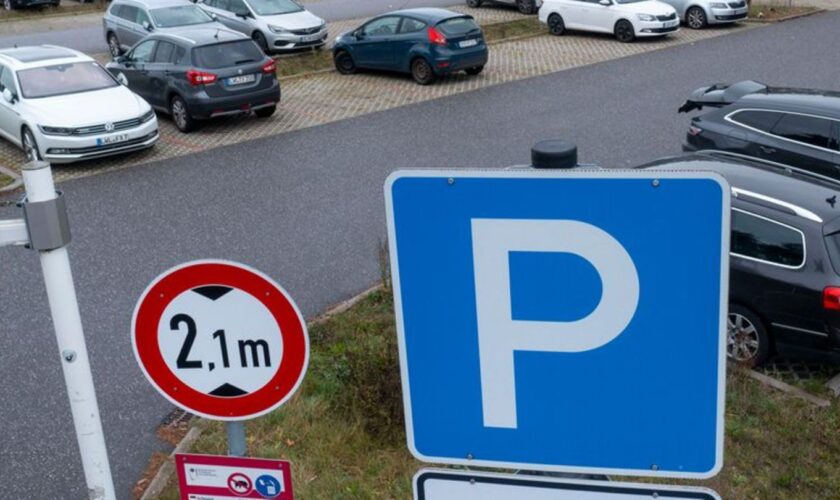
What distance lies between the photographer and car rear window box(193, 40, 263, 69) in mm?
17859

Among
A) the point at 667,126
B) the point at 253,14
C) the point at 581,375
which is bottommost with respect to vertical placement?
the point at 667,126

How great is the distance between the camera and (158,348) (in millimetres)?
3055

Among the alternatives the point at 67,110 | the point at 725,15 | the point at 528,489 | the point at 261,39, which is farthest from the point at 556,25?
the point at 528,489

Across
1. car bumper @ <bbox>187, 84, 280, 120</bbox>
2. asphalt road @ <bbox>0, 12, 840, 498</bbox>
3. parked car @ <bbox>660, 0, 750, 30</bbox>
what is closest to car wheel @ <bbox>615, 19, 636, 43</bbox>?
asphalt road @ <bbox>0, 12, 840, 498</bbox>

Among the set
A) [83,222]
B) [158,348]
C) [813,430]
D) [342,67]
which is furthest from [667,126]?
[158,348]

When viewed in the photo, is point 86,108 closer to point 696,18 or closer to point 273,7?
point 273,7

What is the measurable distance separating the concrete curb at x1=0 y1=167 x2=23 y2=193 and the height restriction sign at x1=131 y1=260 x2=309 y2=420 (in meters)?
13.0

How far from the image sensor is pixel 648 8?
26.8 metres

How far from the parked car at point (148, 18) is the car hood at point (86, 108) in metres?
6.75

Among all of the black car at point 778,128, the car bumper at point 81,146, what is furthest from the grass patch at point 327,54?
the black car at point 778,128

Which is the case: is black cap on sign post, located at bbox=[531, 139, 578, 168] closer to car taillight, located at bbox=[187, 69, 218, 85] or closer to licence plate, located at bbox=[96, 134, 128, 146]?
licence plate, located at bbox=[96, 134, 128, 146]

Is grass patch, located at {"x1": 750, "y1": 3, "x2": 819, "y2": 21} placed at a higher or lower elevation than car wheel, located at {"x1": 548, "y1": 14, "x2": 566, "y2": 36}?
lower

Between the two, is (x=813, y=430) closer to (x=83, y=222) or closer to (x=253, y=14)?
(x=83, y=222)

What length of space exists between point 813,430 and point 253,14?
20691 millimetres
